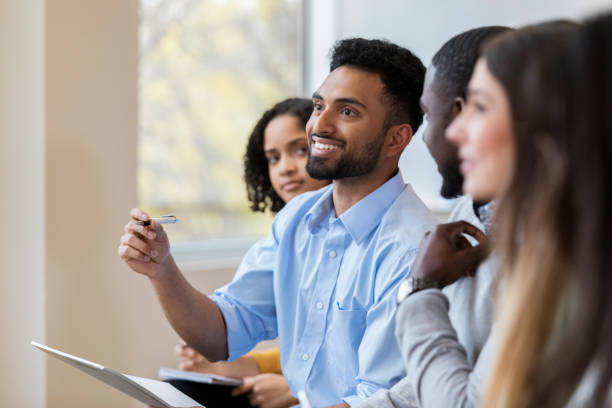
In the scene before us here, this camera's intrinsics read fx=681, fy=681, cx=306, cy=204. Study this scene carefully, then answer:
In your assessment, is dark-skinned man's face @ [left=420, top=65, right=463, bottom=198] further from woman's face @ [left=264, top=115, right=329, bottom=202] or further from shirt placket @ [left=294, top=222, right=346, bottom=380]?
woman's face @ [left=264, top=115, right=329, bottom=202]

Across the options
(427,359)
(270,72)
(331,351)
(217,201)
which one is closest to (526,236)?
(427,359)

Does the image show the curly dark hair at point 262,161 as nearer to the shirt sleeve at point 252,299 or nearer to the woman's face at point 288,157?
the woman's face at point 288,157

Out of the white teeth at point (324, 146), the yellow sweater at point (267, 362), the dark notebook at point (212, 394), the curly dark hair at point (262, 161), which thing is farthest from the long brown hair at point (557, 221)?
the curly dark hair at point (262, 161)

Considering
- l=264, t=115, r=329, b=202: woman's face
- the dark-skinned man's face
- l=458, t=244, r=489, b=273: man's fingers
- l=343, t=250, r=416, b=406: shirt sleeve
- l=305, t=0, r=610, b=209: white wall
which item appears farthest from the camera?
l=305, t=0, r=610, b=209: white wall

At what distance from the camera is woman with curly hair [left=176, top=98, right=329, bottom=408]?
199 cm

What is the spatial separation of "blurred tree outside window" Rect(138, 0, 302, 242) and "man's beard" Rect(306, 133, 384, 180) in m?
1.53

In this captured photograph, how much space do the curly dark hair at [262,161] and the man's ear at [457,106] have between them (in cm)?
121

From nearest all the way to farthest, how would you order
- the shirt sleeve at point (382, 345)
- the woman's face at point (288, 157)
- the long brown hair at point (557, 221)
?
the long brown hair at point (557, 221)
the shirt sleeve at point (382, 345)
the woman's face at point (288, 157)

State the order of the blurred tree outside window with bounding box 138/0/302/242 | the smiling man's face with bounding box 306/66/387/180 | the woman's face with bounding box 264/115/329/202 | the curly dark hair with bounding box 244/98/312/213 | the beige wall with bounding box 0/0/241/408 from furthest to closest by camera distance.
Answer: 1. the blurred tree outside window with bounding box 138/0/302/242
2. the curly dark hair with bounding box 244/98/312/213
3. the woman's face with bounding box 264/115/329/202
4. the beige wall with bounding box 0/0/241/408
5. the smiling man's face with bounding box 306/66/387/180

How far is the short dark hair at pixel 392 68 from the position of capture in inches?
63.1

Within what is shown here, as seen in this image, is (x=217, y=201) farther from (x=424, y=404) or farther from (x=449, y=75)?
(x=424, y=404)

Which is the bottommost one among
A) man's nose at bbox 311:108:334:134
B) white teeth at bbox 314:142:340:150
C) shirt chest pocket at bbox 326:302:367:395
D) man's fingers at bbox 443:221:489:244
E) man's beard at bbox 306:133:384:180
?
shirt chest pocket at bbox 326:302:367:395

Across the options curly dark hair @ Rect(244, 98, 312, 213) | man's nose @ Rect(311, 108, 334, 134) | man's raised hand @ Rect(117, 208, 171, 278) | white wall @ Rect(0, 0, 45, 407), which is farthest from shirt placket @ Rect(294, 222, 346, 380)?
white wall @ Rect(0, 0, 45, 407)

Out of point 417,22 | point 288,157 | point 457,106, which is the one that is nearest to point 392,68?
point 457,106
